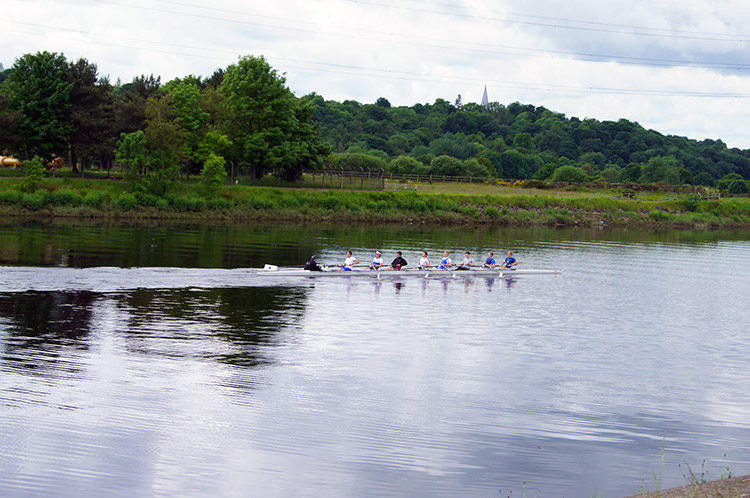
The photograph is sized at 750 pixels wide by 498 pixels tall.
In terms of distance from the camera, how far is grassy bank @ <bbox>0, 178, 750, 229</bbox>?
70.8m

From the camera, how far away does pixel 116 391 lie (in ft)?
63.2

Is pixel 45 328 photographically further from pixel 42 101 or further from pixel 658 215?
pixel 658 215

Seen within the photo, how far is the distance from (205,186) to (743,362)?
61.8m

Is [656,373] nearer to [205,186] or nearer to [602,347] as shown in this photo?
[602,347]

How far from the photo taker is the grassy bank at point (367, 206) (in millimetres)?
70812

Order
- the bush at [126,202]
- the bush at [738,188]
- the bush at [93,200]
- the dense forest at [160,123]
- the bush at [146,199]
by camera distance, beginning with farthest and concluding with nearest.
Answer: the bush at [738,188], the dense forest at [160,123], the bush at [146,199], the bush at [126,202], the bush at [93,200]

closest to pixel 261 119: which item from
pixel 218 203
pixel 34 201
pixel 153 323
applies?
pixel 218 203

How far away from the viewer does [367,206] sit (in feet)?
293

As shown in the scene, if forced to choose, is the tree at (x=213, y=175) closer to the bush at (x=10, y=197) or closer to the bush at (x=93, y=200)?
the bush at (x=93, y=200)

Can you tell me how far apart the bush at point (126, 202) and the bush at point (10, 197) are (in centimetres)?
834

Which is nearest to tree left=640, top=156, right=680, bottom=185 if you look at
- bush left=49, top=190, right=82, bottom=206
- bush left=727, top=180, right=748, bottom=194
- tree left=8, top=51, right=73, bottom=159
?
bush left=727, top=180, right=748, bottom=194

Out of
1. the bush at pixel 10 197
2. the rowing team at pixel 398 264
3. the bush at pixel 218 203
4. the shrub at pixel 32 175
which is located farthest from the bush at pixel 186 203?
the rowing team at pixel 398 264

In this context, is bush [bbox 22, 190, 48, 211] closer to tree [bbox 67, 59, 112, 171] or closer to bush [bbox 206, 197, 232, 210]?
tree [bbox 67, 59, 112, 171]

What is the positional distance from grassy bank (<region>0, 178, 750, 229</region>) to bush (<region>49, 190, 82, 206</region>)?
2cm
